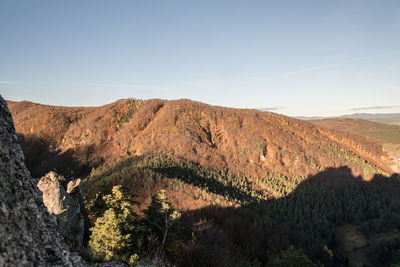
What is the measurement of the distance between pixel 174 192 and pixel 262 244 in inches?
1155

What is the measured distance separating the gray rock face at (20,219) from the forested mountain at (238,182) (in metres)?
13.0

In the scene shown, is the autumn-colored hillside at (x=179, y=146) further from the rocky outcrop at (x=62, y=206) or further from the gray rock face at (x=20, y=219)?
the gray rock face at (x=20, y=219)

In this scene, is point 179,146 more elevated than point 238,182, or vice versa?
point 179,146

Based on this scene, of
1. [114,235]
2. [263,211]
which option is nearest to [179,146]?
[263,211]

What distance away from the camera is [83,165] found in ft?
480

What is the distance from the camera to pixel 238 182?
126 meters

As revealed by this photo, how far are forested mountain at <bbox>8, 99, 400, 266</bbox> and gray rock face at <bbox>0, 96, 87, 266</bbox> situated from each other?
42.5 ft

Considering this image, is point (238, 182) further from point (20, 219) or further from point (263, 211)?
point (20, 219)

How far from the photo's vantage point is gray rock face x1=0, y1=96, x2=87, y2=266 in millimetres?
2359

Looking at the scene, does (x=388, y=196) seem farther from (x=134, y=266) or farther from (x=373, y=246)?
(x=134, y=266)

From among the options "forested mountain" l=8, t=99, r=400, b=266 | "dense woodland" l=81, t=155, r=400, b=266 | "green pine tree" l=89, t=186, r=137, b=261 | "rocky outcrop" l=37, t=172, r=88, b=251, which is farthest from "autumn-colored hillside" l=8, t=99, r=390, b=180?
"green pine tree" l=89, t=186, r=137, b=261

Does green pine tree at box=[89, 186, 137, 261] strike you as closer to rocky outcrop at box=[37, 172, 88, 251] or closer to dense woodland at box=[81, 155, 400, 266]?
dense woodland at box=[81, 155, 400, 266]

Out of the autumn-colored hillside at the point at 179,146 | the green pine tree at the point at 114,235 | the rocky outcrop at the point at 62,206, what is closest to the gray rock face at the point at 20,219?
the green pine tree at the point at 114,235

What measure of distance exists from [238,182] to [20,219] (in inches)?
5077
